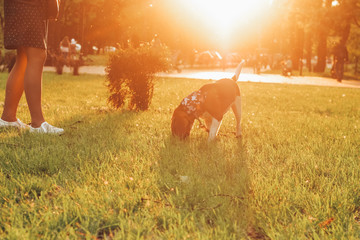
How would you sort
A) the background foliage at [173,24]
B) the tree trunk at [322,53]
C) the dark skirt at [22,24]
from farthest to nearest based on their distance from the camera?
the tree trunk at [322,53] < the background foliage at [173,24] < the dark skirt at [22,24]

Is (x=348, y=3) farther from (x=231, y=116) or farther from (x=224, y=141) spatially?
(x=224, y=141)

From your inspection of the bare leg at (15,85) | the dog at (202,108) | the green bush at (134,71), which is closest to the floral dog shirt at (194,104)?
the dog at (202,108)

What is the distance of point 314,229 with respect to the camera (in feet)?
6.09

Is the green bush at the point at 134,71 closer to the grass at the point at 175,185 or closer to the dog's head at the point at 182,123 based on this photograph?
the grass at the point at 175,185

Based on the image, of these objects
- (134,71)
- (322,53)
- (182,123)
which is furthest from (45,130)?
(322,53)

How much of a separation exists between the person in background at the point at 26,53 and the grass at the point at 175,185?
262 millimetres

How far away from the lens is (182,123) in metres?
3.60

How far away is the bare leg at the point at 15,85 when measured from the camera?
411cm

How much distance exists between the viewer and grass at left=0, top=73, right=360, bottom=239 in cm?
184

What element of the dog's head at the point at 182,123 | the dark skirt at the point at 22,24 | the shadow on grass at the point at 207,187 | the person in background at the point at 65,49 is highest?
the person in background at the point at 65,49

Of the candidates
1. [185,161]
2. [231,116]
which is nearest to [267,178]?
[185,161]

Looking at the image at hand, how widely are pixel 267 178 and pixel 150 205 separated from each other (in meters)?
0.96

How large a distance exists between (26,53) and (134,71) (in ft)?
6.97

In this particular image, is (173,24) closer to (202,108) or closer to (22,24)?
(22,24)
